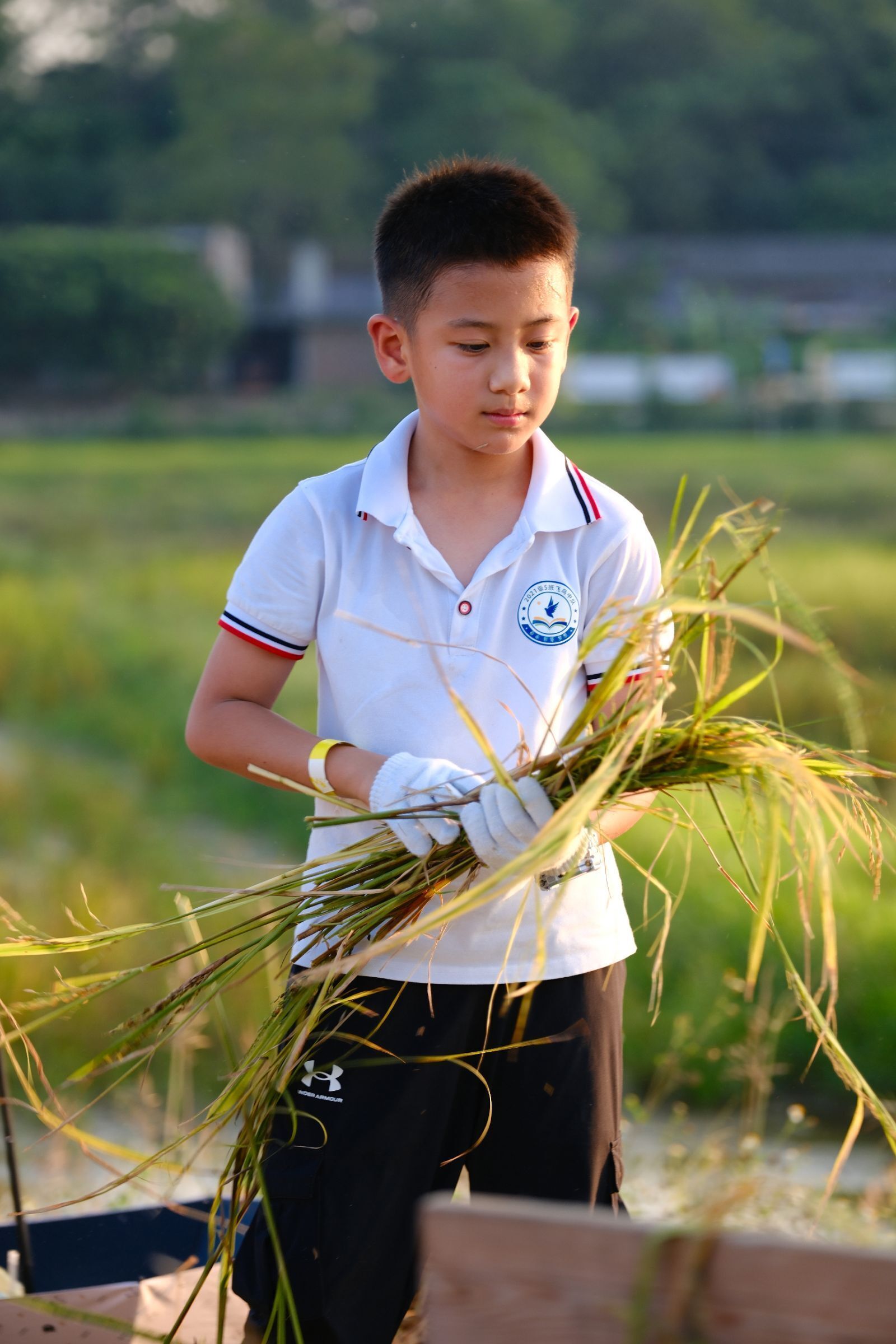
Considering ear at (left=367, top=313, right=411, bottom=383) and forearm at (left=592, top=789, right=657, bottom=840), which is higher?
ear at (left=367, top=313, right=411, bottom=383)

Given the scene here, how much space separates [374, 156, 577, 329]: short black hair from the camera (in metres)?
1.27

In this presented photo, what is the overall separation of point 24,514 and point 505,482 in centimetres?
896

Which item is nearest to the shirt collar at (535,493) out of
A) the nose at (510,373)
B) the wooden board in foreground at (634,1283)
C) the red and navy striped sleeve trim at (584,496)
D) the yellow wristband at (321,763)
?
the red and navy striped sleeve trim at (584,496)

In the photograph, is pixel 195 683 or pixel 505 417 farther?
pixel 195 683

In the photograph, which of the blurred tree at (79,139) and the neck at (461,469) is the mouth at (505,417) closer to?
the neck at (461,469)

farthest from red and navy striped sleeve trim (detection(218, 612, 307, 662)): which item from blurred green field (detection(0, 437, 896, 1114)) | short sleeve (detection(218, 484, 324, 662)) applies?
blurred green field (detection(0, 437, 896, 1114))

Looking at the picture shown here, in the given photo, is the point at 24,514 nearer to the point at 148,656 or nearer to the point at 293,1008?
the point at 148,656

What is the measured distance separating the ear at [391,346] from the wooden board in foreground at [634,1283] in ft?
3.04

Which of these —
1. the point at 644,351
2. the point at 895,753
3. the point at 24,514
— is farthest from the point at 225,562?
the point at 895,753

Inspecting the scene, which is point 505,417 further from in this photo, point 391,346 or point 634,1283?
point 634,1283

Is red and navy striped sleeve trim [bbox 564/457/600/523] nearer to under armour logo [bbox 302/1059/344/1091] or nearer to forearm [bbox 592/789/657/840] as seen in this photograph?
forearm [bbox 592/789/657/840]

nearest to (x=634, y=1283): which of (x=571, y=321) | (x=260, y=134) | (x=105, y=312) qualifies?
(x=571, y=321)

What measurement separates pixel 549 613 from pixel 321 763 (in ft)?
0.90

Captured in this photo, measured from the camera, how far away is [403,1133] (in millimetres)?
1290
